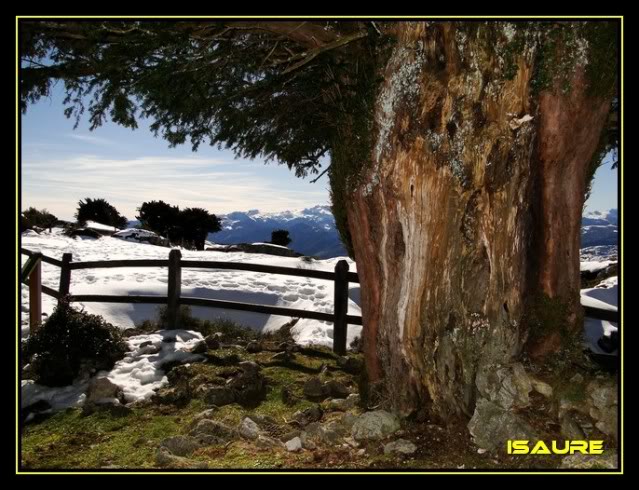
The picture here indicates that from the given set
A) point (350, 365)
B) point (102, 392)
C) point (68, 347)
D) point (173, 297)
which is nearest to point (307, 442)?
point (350, 365)

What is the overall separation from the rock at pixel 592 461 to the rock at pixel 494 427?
0.26 meters

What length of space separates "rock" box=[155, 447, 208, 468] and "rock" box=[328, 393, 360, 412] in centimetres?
159

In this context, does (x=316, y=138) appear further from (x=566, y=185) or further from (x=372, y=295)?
(x=566, y=185)

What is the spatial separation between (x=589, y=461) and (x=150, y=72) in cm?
459

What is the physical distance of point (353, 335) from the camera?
798 centimetres

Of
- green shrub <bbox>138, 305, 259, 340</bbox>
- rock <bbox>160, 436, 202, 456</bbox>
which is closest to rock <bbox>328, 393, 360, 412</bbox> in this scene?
rock <bbox>160, 436, 202, 456</bbox>

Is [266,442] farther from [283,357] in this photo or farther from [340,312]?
[340,312]

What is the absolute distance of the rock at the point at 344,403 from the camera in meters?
4.44

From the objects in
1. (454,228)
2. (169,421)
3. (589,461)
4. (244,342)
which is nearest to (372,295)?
(454,228)

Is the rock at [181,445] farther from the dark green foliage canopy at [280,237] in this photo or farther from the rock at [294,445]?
the dark green foliage canopy at [280,237]

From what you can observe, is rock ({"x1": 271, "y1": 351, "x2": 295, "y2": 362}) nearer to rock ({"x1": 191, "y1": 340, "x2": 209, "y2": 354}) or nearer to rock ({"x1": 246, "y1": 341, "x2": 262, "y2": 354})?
rock ({"x1": 246, "y1": 341, "x2": 262, "y2": 354})

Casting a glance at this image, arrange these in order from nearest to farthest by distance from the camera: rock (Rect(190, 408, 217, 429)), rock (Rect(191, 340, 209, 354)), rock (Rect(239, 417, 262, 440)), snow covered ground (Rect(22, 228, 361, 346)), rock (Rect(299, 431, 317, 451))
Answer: rock (Rect(299, 431, 317, 451))
rock (Rect(239, 417, 262, 440))
rock (Rect(190, 408, 217, 429))
rock (Rect(191, 340, 209, 354))
snow covered ground (Rect(22, 228, 361, 346))

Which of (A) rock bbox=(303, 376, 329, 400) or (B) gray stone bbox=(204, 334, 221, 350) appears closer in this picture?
(A) rock bbox=(303, 376, 329, 400)

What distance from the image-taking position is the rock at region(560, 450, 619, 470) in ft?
9.52
